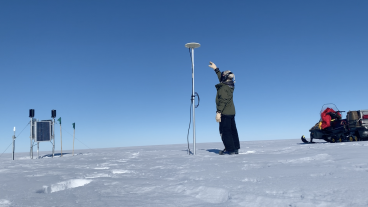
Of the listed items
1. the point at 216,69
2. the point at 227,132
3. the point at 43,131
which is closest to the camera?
the point at 227,132

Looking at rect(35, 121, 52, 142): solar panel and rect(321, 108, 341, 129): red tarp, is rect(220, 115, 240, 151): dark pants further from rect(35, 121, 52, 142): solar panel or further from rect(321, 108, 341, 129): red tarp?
rect(35, 121, 52, 142): solar panel

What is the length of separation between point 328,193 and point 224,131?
12.9 ft

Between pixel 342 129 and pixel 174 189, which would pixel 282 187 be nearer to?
pixel 174 189

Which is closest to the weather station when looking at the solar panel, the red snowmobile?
the solar panel

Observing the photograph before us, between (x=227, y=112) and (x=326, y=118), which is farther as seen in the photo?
(x=326, y=118)

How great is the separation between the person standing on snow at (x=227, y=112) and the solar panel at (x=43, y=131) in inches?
288

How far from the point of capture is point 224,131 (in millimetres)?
5707

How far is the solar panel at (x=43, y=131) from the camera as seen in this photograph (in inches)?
385

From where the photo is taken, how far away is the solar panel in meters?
9.79

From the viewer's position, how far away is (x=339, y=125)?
8984mm

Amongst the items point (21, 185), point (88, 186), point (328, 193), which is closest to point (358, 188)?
point (328, 193)

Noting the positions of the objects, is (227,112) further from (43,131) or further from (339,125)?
(43,131)

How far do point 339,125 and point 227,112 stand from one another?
5.44 meters

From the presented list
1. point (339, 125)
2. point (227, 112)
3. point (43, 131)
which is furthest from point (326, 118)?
point (43, 131)
